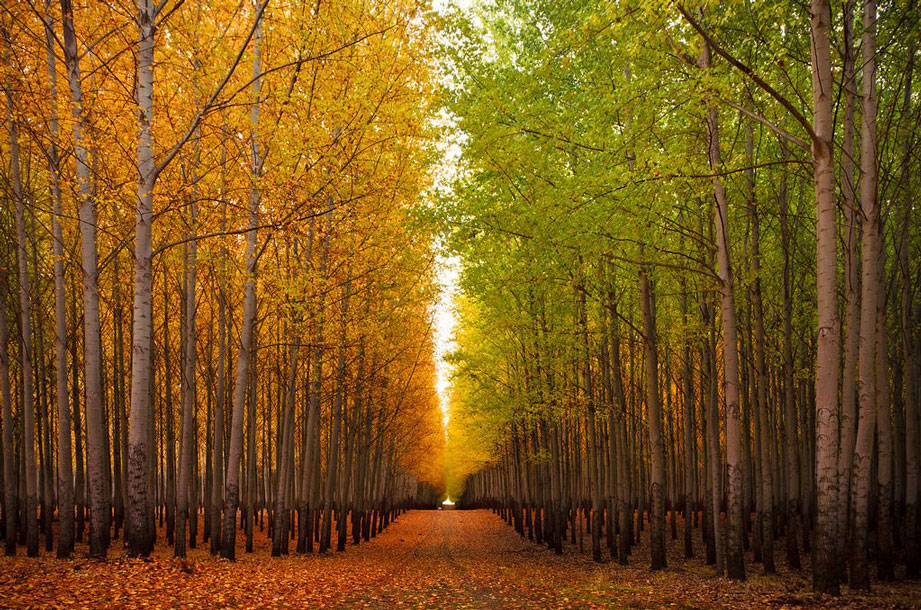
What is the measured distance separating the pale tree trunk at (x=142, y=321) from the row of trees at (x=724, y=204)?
16.2ft

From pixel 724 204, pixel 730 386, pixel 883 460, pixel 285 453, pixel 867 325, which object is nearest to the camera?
pixel 867 325

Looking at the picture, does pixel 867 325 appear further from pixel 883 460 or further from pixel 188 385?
pixel 188 385

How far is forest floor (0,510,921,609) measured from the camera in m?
6.68

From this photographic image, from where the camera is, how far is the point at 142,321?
28.5ft

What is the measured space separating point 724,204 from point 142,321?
31.3 ft

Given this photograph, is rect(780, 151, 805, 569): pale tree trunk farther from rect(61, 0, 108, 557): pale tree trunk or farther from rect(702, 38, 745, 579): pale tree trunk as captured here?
rect(61, 0, 108, 557): pale tree trunk

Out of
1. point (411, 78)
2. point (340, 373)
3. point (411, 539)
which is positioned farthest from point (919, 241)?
Answer: point (411, 539)

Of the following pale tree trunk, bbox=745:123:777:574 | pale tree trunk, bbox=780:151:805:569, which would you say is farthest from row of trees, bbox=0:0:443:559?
pale tree trunk, bbox=780:151:805:569

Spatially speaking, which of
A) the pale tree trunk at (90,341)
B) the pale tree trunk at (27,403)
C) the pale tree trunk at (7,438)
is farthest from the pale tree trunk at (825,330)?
the pale tree trunk at (7,438)

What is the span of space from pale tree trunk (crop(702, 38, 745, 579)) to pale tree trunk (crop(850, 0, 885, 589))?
1.86 meters

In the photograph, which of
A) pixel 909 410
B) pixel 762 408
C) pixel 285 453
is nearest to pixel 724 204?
pixel 762 408

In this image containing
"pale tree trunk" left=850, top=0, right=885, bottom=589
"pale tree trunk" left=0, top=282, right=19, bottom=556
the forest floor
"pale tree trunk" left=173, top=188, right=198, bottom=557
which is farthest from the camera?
"pale tree trunk" left=173, top=188, right=198, bottom=557

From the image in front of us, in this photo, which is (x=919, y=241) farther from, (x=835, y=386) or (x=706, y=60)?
(x=835, y=386)

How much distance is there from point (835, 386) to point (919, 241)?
7.19m
